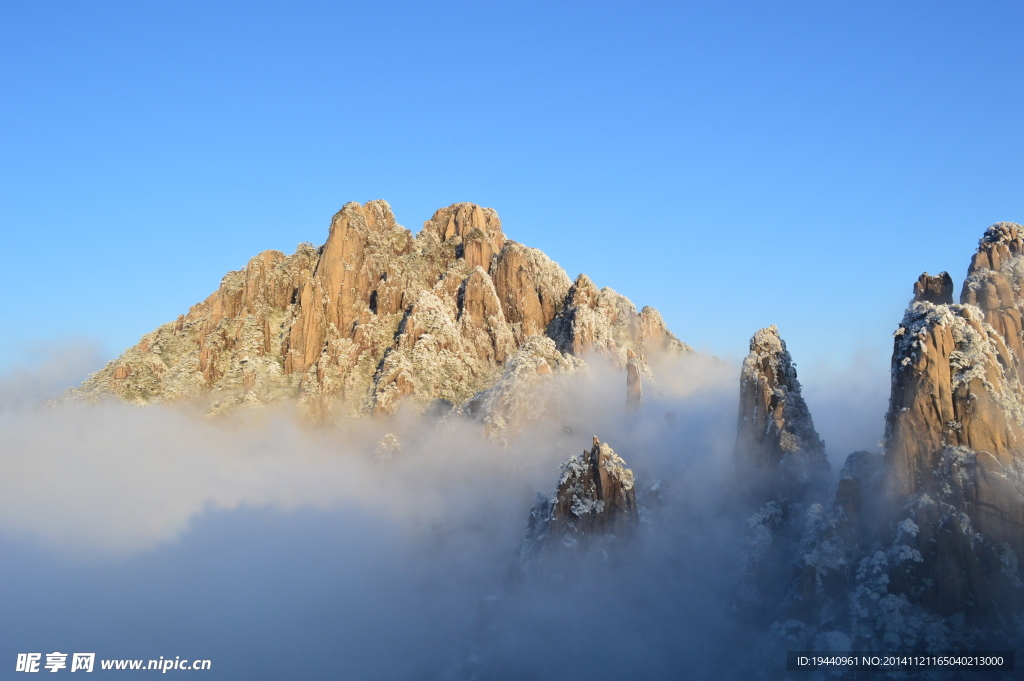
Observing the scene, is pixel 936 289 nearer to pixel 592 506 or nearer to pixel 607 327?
pixel 592 506

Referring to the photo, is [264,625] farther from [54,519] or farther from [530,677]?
[54,519]

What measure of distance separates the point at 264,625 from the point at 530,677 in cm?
5447

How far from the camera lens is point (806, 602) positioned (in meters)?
84.8

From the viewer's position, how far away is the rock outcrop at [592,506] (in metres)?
108

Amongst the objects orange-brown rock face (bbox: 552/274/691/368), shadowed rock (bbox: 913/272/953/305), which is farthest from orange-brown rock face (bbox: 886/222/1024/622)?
orange-brown rock face (bbox: 552/274/691/368)

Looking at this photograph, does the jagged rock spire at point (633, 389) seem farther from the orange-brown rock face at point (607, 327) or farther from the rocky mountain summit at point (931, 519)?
the rocky mountain summit at point (931, 519)

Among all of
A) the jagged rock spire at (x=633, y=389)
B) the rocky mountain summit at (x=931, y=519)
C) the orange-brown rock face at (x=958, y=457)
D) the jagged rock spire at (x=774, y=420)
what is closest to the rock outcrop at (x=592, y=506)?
the jagged rock spire at (x=774, y=420)

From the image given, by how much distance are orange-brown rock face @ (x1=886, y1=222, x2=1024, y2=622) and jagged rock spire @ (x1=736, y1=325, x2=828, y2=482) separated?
52.6 feet

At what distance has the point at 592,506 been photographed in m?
108

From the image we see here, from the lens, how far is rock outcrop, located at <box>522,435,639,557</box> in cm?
10762

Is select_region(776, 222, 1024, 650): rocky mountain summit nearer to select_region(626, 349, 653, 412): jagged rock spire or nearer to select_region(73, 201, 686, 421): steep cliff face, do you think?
select_region(626, 349, 653, 412): jagged rock spire

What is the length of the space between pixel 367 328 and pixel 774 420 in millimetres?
84248

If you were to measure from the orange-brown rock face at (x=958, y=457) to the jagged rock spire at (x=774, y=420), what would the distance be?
1603 centimetres

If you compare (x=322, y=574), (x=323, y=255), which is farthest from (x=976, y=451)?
(x=323, y=255)
